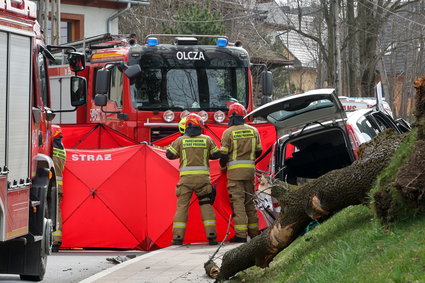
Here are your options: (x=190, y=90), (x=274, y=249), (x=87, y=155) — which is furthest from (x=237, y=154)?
(x=274, y=249)

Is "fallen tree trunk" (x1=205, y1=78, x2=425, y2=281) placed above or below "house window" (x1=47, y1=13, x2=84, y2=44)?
below

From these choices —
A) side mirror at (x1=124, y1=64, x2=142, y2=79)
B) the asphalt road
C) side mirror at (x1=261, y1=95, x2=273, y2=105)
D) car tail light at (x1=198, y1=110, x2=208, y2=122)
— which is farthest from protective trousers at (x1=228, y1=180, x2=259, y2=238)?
side mirror at (x1=261, y1=95, x2=273, y2=105)

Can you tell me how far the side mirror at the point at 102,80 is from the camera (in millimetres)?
16969

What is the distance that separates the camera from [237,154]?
14.0m

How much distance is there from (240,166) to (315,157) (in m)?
1.17

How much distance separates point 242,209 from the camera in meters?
13.8

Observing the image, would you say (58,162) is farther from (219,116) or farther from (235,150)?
(219,116)

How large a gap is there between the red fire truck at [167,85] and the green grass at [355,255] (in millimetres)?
7839

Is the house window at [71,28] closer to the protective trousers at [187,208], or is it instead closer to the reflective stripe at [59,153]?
the reflective stripe at [59,153]

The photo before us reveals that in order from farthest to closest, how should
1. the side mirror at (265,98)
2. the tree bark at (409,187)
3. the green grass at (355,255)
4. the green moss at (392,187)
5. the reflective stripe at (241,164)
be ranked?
the side mirror at (265,98), the reflective stripe at (241,164), the green moss at (392,187), the tree bark at (409,187), the green grass at (355,255)

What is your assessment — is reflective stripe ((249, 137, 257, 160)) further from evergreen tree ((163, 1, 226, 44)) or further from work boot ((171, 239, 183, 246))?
evergreen tree ((163, 1, 226, 44))

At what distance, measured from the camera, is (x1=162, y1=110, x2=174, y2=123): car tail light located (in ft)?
55.1

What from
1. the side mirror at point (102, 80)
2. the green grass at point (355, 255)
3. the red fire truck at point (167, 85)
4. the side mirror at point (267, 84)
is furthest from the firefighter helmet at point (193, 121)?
the green grass at point (355, 255)

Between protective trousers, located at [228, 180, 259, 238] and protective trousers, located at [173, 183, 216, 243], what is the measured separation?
1.37 ft
